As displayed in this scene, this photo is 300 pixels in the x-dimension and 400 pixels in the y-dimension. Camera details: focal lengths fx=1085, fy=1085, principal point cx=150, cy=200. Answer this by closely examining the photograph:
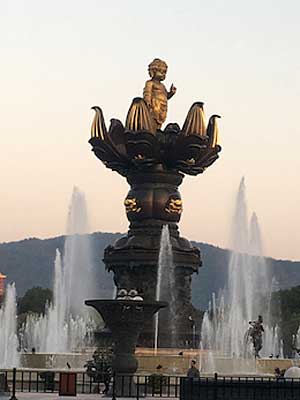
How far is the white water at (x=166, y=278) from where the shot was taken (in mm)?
41438

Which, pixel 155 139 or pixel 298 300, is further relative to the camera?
pixel 298 300

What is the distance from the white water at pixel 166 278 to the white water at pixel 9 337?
5726 millimetres

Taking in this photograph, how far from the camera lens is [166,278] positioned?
137ft

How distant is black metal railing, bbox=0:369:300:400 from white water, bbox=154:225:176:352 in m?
10.3

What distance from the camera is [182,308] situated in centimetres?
4216

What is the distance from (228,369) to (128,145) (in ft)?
34.4

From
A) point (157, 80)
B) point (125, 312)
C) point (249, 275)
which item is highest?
point (157, 80)

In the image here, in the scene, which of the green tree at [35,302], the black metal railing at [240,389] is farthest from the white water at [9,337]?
the green tree at [35,302]

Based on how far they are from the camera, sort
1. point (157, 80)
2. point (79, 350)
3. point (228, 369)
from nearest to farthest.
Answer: point (228, 369) < point (79, 350) < point (157, 80)

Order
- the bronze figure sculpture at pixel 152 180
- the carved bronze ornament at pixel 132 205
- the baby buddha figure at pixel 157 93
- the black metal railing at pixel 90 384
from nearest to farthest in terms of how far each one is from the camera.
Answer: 1. the black metal railing at pixel 90 384
2. the bronze figure sculpture at pixel 152 180
3. the carved bronze ornament at pixel 132 205
4. the baby buddha figure at pixel 157 93

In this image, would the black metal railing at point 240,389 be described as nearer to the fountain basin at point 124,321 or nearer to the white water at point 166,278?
the fountain basin at point 124,321

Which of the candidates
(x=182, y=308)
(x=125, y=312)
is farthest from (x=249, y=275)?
(x=125, y=312)

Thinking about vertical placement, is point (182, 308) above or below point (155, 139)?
below

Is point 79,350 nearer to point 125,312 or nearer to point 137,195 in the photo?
point 137,195
